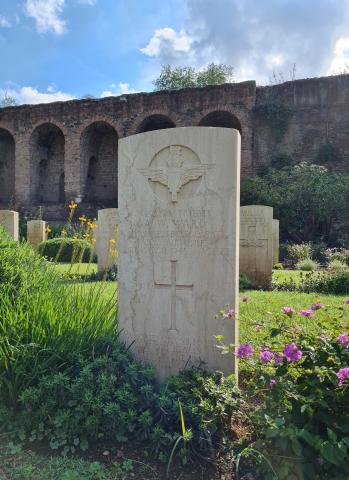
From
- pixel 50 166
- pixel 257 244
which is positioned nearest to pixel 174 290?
pixel 257 244

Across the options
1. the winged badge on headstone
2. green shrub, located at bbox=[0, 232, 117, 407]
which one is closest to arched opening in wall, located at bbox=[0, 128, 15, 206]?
green shrub, located at bbox=[0, 232, 117, 407]

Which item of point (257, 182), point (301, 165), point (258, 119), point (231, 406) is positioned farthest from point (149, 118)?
point (231, 406)

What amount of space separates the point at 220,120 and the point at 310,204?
7.39 metres

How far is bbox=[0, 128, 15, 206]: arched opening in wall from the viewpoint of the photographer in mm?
24188

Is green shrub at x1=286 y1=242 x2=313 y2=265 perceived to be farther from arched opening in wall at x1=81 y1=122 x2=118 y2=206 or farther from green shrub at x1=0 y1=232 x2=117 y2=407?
arched opening in wall at x1=81 y1=122 x2=118 y2=206

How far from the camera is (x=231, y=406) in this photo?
90.9 inches

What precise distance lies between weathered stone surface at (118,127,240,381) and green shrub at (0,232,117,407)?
0.35 meters

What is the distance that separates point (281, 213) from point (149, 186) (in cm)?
1407

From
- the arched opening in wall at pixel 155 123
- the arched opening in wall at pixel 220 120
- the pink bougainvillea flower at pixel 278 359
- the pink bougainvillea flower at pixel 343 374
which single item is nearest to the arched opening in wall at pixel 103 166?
the arched opening in wall at pixel 155 123

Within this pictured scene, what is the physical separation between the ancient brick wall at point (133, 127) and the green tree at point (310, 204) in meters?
2.62

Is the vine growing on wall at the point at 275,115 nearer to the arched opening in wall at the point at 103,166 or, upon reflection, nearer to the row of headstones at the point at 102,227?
the arched opening in wall at the point at 103,166

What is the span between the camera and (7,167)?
970 inches

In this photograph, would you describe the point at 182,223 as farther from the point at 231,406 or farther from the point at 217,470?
the point at 217,470

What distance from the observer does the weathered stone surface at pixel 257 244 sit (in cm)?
840
